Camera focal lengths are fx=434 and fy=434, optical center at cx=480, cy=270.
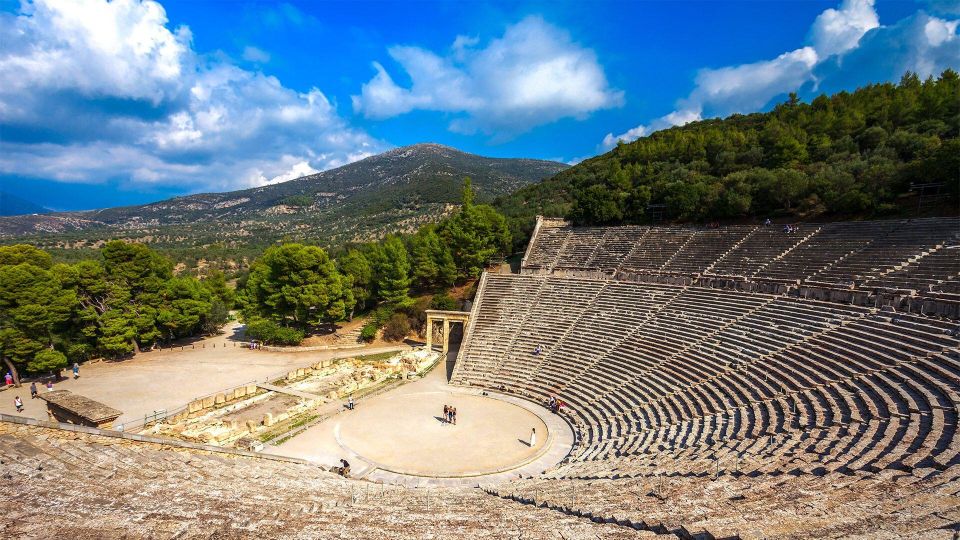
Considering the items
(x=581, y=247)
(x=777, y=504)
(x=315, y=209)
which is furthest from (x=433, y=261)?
(x=315, y=209)

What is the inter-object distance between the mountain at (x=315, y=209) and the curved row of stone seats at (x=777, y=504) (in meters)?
83.2

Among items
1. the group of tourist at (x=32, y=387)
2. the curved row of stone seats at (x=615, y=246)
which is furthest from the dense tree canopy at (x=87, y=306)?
the curved row of stone seats at (x=615, y=246)

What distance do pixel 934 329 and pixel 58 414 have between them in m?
32.4

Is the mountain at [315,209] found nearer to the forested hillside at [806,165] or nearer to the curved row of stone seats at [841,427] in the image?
the forested hillside at [806,165]

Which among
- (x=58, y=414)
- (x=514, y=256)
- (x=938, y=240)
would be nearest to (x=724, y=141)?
(x=514, y=256)

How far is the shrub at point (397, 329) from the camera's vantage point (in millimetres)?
34906

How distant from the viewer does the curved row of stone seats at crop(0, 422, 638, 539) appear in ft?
21.3

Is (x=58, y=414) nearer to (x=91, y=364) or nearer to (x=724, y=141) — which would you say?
(x=91, y=364)

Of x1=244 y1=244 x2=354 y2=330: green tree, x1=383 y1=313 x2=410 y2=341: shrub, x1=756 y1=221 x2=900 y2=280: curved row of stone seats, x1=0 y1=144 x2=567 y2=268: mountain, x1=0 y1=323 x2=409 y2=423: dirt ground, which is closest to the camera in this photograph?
x1=0 y1=323 x2=409 y2=423: dirt ground

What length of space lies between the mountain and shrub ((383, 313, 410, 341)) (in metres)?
55.3

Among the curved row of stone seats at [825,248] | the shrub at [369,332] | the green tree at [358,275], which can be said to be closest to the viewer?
the curved row of stone seats at [825,248]

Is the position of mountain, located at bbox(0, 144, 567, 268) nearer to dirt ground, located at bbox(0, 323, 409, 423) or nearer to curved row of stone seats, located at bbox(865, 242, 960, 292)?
dirt ground, located at bbox(0, 323, 409, 423)

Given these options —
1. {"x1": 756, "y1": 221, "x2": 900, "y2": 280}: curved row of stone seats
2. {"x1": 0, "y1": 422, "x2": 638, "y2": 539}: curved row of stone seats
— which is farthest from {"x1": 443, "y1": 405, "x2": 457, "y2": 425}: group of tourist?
{"x1": 756, "y1": 221, "x2": 900, "y2": 280}: curved row of stone seats

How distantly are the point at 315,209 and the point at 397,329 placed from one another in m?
123
